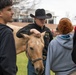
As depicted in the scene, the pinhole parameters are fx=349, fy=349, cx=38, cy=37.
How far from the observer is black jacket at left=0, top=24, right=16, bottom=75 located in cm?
412

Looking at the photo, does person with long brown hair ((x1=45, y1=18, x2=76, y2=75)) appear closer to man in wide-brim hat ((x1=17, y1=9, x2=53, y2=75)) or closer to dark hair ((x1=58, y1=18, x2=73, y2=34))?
dark hair ((x1=58, y1=18, x2=73, y2=34))

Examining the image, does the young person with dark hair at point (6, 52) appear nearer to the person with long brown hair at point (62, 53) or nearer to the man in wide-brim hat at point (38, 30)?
the person with long brown hair at point (62, 53)

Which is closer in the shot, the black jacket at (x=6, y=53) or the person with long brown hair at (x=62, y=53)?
the black jacket at (x=6, y=53)

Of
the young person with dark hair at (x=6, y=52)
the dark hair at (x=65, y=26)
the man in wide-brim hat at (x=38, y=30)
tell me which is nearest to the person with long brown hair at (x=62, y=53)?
the dark hair at (x=65, y=26)

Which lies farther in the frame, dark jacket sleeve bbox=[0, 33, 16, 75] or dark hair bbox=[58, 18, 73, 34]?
dark hair bbox=[58, 18, 73, 34]

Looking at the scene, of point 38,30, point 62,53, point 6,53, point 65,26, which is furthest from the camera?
point 38,30

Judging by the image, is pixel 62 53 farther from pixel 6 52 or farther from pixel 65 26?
pixel 6 52

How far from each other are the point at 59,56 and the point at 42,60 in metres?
0.70

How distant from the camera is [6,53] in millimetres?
4121

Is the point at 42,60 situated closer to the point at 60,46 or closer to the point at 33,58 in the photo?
the point at 33,58

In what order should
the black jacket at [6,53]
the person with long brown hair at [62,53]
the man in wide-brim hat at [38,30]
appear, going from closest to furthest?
the black jacket at [6,53] < the person with long brown hair at [62,53] < the man in wide-brim hat at [38,30]

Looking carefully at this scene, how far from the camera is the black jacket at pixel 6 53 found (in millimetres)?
4117

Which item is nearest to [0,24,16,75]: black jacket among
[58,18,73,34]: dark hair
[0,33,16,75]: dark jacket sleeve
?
[0,33,16,75]: dark jacket sleeve

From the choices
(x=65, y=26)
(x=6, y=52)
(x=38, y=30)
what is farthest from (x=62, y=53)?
(x=6, y=52)
